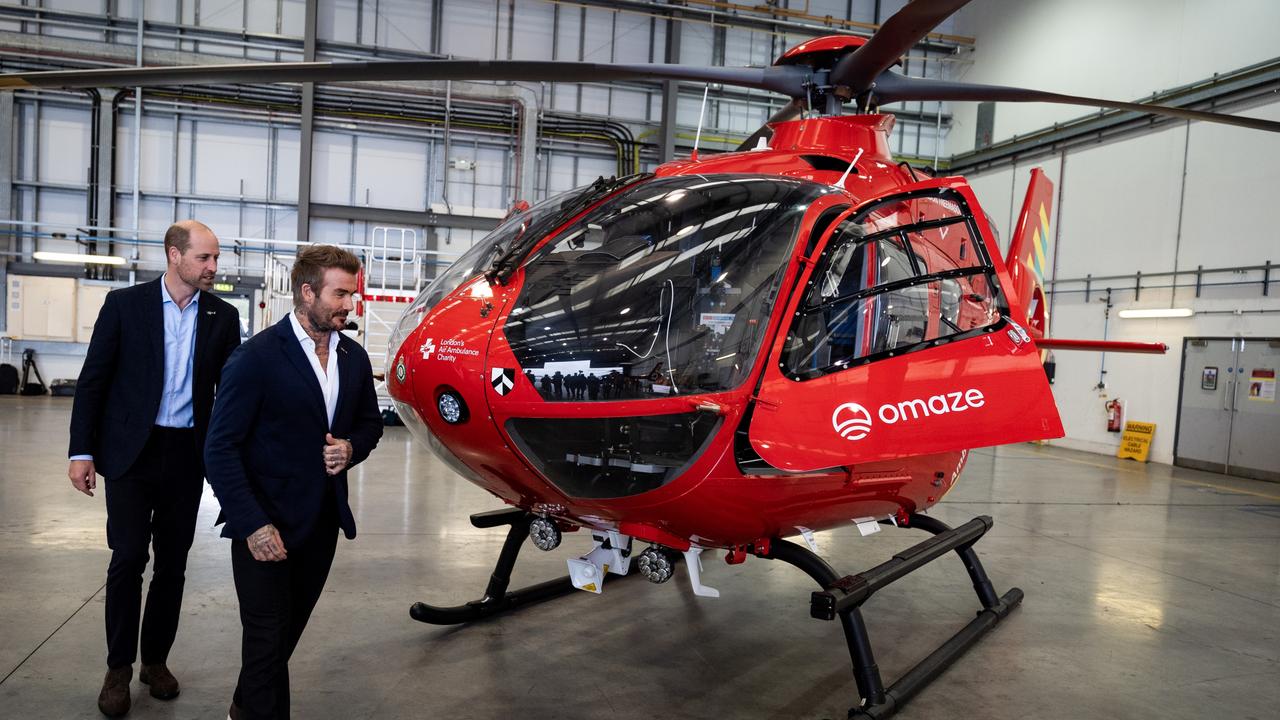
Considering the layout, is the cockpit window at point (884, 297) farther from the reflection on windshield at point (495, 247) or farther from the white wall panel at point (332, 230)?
the white wall panel at point (332, 230)

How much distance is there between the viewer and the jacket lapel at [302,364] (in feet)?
7.06

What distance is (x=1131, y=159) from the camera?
12461 millimetres

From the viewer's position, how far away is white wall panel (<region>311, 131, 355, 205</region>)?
15008 millimetres

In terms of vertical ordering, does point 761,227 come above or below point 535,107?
below

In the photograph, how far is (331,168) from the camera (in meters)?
15.1

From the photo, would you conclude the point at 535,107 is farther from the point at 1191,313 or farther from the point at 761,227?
the point at 761,227

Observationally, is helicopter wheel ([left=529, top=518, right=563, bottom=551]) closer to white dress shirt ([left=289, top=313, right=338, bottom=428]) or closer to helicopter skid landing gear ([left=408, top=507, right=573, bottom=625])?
helicopter skid landing gear ([left=408, top=507, right=573, bottom=625])

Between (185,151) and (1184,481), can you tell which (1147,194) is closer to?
(1184,481)

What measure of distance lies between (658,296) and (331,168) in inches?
560

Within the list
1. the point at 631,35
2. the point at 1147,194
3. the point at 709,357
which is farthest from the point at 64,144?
the point at 1147,194

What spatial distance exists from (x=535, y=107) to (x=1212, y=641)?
43.8 feet

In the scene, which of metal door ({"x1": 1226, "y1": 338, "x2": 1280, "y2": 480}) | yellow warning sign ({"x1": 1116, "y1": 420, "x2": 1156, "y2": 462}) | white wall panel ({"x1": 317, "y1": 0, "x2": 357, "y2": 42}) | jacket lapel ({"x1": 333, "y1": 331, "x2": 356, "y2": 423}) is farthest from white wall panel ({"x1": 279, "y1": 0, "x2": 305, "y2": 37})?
metal door ({"x1": 1226, "y1": 338, "x2": 1280, "y2": 480})

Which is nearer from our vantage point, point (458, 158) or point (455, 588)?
point (455, 588)

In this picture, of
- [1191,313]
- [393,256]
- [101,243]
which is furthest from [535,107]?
[1191,313]
